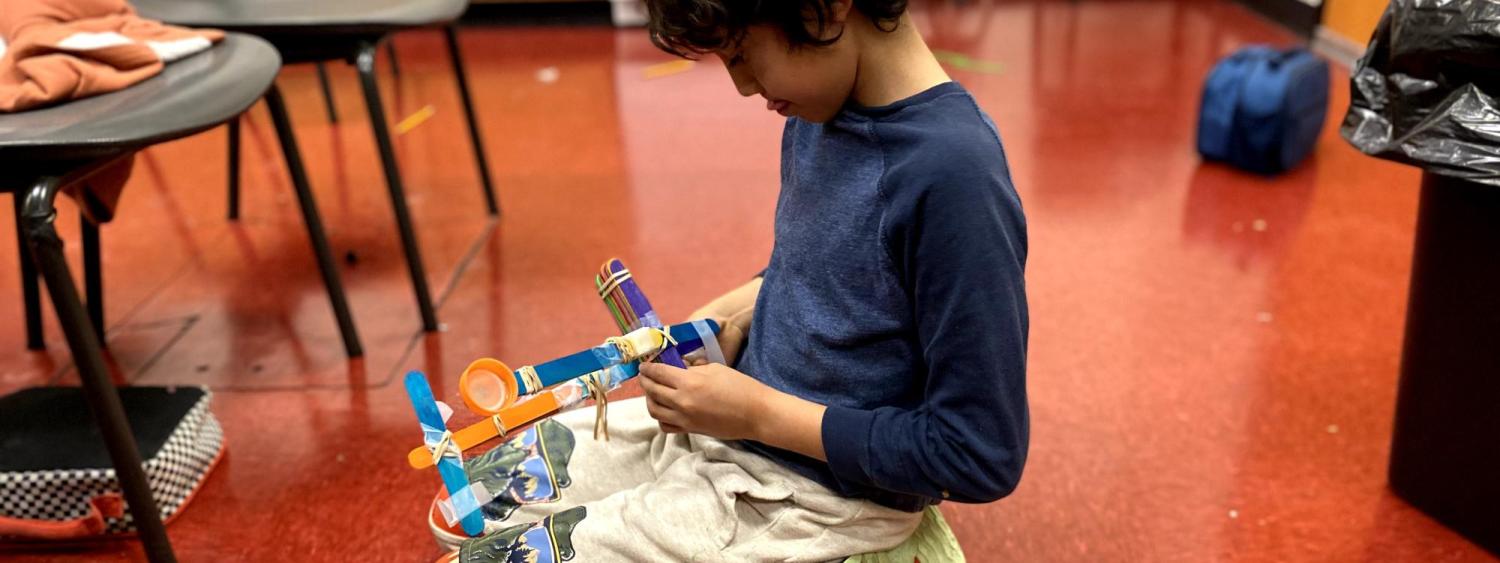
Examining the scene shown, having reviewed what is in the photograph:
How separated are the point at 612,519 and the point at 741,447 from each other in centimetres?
11

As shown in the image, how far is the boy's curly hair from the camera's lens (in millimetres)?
720

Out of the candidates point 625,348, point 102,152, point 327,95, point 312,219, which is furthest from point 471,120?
point 625,348

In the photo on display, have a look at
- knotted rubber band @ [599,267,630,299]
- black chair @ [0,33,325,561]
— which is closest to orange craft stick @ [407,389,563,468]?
knotted rubber band @ [599,267,630,299]

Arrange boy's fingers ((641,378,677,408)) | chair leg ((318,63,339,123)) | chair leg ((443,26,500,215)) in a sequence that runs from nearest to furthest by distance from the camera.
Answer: boy's fingers ((641,378,677,408))
chair leg ((443,26,500,215))
chair leg ((318,63,339,123))

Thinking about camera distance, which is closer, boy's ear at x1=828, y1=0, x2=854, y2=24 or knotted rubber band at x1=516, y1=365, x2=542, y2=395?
boy's ear at x1=828, y1=0, x2=854, y2=24

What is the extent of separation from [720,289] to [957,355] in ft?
3.88

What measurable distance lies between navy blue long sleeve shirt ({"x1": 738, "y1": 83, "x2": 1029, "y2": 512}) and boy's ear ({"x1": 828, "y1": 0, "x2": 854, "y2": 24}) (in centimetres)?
8

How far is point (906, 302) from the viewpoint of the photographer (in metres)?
0.80

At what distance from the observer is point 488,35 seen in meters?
3.78

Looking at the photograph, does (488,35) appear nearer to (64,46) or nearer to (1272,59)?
(1272,59)

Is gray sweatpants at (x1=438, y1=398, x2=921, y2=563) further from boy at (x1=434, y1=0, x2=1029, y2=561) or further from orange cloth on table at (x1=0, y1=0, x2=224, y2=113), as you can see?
orange cloth on table at (x1=0, y1=0, x2=224, y2=113)

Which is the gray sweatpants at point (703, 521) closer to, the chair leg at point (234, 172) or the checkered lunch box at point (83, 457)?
the checkered lunch box at point (83, 457)

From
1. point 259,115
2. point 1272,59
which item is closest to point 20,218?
point 259,115

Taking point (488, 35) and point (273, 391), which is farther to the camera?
point (488, 35)
